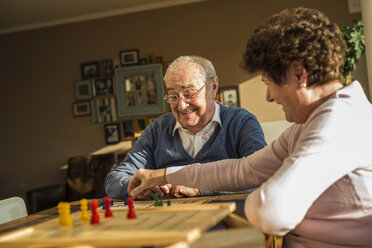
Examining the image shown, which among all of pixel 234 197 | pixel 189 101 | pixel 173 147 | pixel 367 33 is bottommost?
pixel 234 197

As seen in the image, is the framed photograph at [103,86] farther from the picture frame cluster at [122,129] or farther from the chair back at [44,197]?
the chair back at [44,197]

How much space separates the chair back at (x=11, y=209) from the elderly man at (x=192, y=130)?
402 mm

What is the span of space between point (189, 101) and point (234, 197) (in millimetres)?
705

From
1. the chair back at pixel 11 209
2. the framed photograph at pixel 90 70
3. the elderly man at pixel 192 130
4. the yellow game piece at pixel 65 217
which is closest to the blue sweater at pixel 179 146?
the elderly man at pixel 192 130

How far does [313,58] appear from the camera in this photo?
118 centimetres

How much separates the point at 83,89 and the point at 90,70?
11.4 inches

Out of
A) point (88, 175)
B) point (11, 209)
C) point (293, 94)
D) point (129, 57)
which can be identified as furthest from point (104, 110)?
point (293, 94)

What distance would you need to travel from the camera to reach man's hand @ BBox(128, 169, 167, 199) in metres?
1.60

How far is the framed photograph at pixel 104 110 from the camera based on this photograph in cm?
611

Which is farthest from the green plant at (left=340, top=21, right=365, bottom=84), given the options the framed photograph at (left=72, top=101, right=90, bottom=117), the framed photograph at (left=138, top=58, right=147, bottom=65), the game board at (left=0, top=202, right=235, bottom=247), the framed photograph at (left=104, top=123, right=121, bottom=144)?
the game board at (left=0, top=202, right=235, bottom=247)

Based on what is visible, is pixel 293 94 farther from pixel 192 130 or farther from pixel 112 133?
pixel 112 133

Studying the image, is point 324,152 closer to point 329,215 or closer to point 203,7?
point 329,215

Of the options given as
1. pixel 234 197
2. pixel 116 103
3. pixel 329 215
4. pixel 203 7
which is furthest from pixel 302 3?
pixel 329 215

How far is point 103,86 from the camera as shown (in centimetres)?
616
